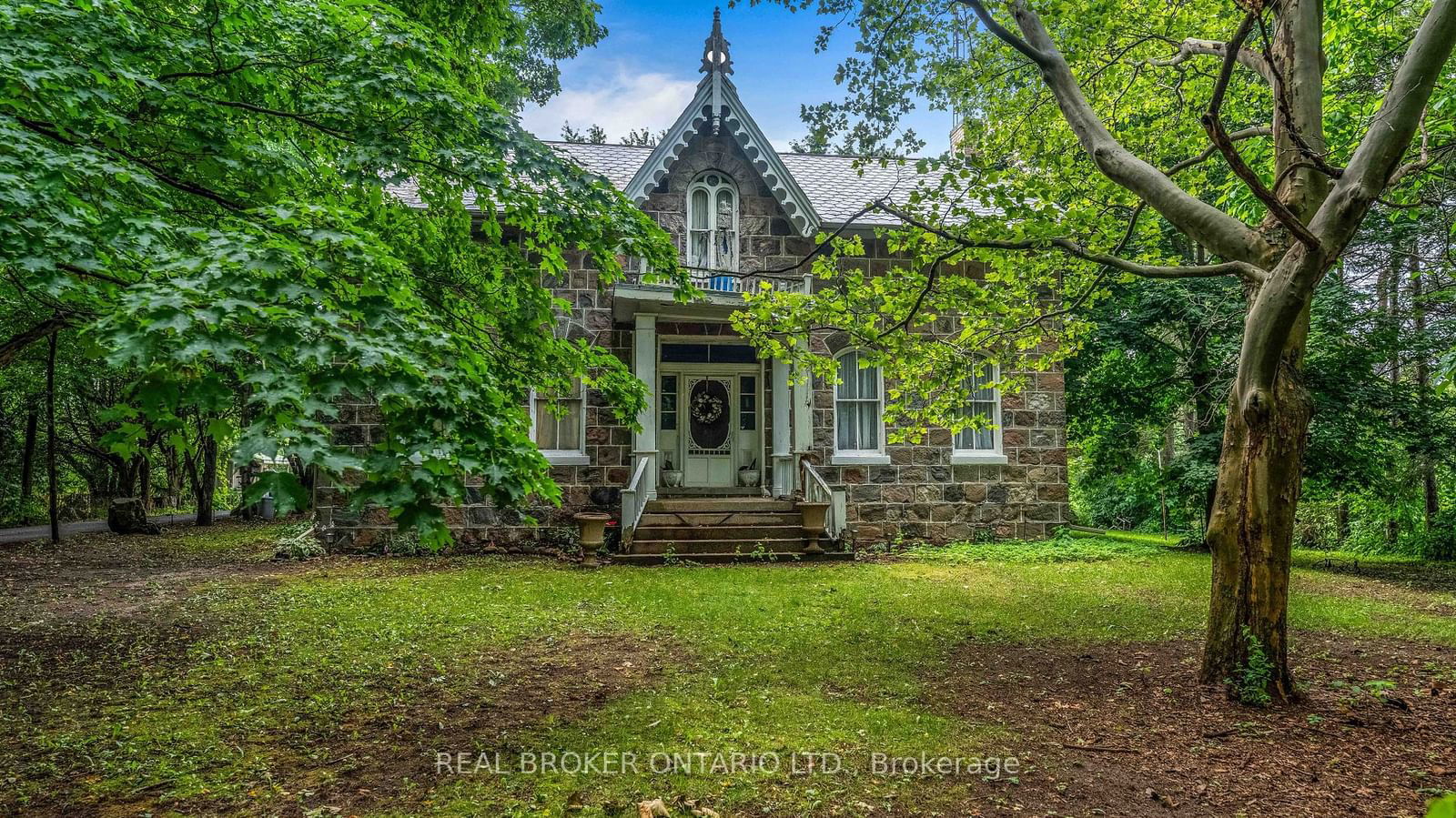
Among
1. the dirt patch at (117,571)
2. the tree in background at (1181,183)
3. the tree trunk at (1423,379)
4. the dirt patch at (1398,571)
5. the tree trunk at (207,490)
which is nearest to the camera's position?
the tree in background at (1181,183)

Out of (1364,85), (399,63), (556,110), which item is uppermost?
(556,110)

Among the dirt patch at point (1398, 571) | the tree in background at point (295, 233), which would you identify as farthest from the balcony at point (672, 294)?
the dirt patch at point (1398, 571)

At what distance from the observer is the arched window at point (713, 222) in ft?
40.4

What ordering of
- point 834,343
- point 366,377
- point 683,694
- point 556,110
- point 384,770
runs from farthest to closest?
1. point 556,110
2. point 834,343
3. point 683,694
4. point 384,770
5. point 366,377

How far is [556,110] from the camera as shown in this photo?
27.5m

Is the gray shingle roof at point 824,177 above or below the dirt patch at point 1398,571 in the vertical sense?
above

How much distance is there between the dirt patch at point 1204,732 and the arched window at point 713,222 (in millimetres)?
8010

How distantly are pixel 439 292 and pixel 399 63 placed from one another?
1.71 m

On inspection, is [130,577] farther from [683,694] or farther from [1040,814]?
[1040,814]

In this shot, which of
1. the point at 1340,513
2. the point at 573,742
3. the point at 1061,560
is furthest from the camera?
the point at 1340,513

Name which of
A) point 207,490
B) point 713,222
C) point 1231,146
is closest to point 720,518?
point 713,222

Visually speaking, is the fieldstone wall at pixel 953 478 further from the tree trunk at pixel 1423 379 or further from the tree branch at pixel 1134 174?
the tree branch at pixel 1134 174

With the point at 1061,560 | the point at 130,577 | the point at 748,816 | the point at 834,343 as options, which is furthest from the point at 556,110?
the point at 748,816

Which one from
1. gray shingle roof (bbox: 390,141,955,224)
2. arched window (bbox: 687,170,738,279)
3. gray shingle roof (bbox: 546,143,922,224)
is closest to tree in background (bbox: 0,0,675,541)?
arched window (bbox: 687,170,738,279)
